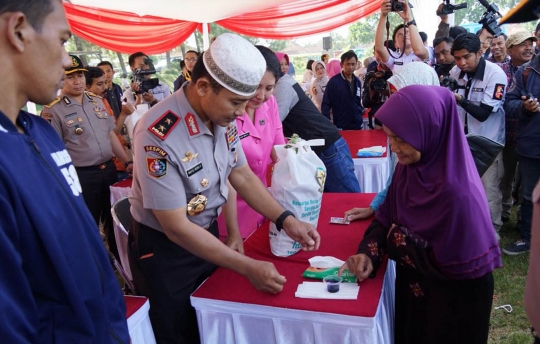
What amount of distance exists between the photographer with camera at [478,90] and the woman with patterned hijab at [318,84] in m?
4.05

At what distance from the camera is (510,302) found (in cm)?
252

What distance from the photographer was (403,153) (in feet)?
4.53

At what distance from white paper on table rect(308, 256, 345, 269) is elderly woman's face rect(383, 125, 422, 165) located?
440 millimetres

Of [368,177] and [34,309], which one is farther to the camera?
[368,177]

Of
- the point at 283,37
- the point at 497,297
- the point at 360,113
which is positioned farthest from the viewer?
the point at 283,37

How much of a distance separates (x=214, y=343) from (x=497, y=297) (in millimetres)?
2045

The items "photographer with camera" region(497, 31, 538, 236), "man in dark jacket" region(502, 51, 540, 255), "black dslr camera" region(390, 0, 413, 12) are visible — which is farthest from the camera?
"black dslr camera" region(390, 0, 413, 12)

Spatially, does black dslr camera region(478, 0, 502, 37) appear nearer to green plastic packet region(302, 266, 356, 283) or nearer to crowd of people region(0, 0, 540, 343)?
crowd of people region(0, 0, 540, 343)

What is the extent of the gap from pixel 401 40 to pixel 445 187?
A: 138 inches

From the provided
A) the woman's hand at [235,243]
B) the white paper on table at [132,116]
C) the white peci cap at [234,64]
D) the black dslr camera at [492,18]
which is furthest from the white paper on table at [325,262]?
the black dslr camera at [492,18]

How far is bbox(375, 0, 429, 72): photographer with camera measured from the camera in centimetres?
376

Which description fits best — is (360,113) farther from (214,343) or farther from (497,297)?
(214,343)

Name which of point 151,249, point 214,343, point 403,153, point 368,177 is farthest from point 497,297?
point 151,249

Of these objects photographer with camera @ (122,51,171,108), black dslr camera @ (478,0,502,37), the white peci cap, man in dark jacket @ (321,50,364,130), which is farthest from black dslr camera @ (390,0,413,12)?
the white peci cap
